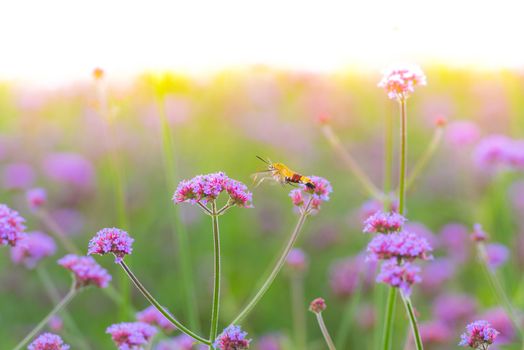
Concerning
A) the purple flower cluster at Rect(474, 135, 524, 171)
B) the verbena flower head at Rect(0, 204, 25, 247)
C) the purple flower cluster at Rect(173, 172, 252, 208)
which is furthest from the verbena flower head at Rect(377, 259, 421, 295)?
the purple flower cluster at Rect(474, 135, 524, 171)

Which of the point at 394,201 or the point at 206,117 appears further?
the point at 206,117

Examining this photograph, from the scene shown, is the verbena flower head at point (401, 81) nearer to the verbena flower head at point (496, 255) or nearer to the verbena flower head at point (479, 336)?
the verbena flower head at point (479, 336)

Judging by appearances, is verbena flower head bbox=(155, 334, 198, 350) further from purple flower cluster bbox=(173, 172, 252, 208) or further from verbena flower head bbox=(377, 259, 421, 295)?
verbena flower head bbox=(377, 259, 421, 295)

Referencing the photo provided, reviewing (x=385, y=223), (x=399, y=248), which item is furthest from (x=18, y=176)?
(x=399, y=248)

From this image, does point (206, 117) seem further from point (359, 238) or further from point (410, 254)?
point (410, 254)

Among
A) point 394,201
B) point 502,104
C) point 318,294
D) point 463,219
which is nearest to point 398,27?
point 394,201

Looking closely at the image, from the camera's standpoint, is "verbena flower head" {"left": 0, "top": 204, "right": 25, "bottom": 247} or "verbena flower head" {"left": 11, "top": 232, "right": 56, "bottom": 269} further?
"verbena flower head" {"left": 11, "top": 232, "right": 56, "bottom": 269}

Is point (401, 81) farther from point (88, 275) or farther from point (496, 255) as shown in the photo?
point (496, 255)
